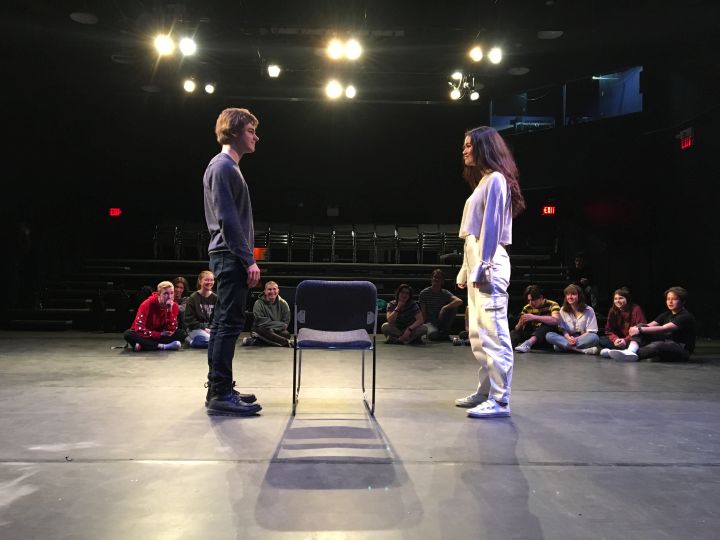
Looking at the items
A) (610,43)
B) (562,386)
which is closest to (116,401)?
(562,386)

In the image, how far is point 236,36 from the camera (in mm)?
10141

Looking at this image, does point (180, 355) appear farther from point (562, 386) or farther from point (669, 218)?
point (669, 218)

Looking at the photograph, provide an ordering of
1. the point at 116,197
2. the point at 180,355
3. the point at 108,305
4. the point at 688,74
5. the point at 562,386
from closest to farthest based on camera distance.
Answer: the point at 562,386 → the point at 180,355 → the point at 108,305 → the point at 688,74 → the point at 116,197

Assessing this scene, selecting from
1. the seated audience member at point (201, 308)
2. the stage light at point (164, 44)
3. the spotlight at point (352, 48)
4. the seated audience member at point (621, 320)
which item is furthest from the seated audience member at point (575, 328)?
the stage light at point (164, 44)

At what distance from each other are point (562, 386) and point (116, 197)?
12245 millimetres

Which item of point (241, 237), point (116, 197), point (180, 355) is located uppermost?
point (116, 197)

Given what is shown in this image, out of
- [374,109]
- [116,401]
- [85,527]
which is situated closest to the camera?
[85,527]

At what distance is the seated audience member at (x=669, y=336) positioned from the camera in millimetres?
6305

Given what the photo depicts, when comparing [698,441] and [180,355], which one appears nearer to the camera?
[698,441]

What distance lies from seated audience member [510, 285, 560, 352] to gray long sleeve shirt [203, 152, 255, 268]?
15.3 ft

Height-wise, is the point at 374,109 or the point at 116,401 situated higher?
the point at 374,109

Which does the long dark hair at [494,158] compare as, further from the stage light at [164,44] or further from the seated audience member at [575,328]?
the stage light at [164,44]

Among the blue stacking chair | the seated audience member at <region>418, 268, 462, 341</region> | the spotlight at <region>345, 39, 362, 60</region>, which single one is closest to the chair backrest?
the blue stacking chair

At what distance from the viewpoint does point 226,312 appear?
3287 millimetres
